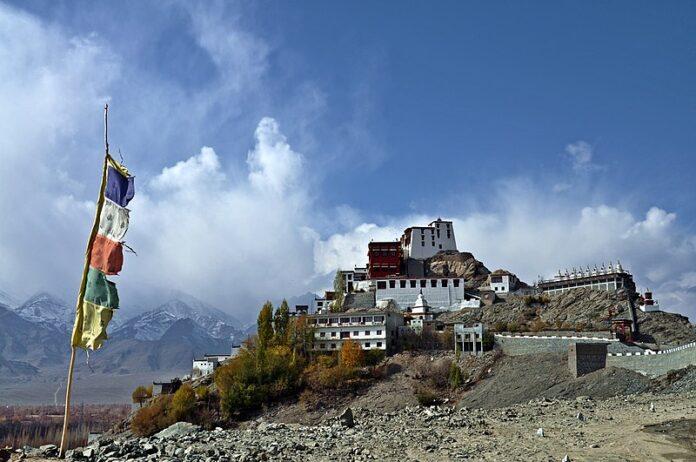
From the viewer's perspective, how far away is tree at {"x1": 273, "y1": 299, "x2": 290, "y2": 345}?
82.8m

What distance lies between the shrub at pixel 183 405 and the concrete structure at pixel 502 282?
1984 inches

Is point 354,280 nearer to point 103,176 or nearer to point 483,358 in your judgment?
point 483,358

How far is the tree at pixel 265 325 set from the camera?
272ft

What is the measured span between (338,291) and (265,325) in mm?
22162

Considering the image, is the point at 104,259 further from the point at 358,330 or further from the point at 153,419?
the point at 358,330

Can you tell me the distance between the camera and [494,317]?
8806 centimetres

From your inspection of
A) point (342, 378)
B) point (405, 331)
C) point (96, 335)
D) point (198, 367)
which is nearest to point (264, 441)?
point (96, 335)

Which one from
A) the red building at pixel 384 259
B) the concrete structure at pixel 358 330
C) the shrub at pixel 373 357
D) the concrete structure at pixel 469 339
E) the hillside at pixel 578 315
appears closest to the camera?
the hillside at pixel 578 315

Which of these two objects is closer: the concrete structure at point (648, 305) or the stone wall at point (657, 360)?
the stone wall at point (657, 360)

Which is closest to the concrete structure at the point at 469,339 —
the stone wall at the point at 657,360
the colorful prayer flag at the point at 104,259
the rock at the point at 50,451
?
the stone wall at the point at 657,360

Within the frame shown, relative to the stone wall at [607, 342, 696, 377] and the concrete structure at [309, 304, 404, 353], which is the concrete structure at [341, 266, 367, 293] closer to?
the concrete structure at [309, 304, 404, 353]

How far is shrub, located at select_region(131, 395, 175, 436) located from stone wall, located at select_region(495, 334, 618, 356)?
3970 centimetres

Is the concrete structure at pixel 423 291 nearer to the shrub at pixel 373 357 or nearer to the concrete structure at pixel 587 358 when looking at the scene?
the shrub at pixel 373 357

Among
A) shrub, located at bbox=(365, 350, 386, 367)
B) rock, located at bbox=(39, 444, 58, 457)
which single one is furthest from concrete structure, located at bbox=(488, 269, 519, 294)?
rock, located at bbox=(39, 444, 58, 457)
